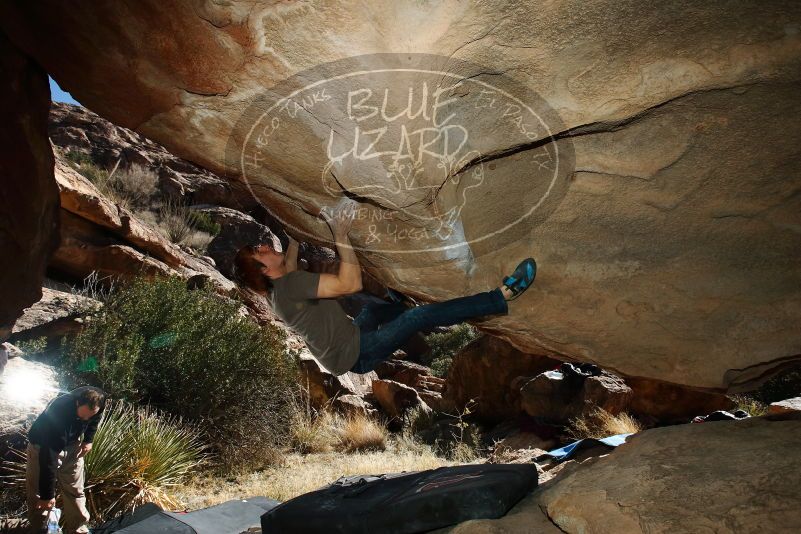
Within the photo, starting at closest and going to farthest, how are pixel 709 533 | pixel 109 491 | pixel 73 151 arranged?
1. pixel 709 533
2. pixel 109 491
3. pixel 73 151

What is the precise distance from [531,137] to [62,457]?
15.4 feet

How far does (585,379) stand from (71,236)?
10.6 metres

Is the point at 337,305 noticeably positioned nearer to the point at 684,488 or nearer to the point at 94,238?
the point at 684,488

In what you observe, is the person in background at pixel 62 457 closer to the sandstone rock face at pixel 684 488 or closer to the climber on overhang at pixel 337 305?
the climber on overhang at pixel 337 305

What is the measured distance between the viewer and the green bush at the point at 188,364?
22.4 ft

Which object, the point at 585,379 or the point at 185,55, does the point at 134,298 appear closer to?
the point at 185,55

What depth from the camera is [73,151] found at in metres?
15.8

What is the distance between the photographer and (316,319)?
3.54 metres

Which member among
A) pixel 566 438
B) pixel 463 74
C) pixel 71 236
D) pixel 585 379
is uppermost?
pixel 71 236

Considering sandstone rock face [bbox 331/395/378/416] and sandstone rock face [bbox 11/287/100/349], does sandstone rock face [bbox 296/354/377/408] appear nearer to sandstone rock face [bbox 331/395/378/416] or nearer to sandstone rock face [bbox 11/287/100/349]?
sandstone rock face [bbox 331/395/378/416]

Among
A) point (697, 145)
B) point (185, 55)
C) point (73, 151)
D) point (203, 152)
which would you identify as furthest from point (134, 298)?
point (73, 151)

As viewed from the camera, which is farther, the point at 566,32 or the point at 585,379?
the point at 585,379

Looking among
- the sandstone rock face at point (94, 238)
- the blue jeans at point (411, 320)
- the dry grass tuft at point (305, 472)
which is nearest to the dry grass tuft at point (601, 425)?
the dry grass tuft at point (305, 472)

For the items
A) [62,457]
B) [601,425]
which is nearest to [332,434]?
[601,425]
